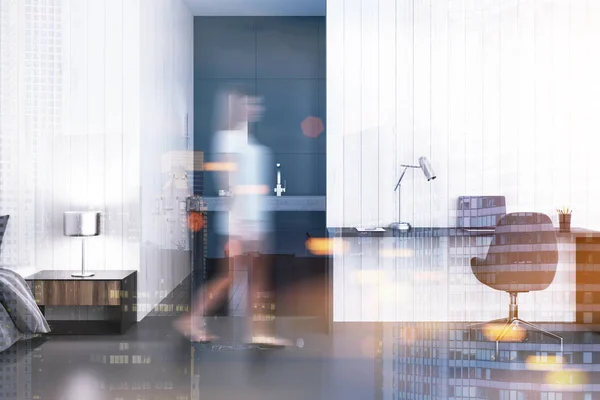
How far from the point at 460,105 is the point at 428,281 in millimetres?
1076

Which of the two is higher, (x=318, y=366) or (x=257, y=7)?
(x=257, y=7)

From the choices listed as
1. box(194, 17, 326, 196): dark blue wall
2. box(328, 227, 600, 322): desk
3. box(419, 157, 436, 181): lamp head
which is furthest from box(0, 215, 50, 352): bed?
box(194, 17, 326, 196): dark blue wall

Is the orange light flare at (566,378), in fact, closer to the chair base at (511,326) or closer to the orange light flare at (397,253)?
the chair base at (511,326)

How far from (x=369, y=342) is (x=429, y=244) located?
731mm

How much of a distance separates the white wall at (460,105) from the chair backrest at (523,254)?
0.70 ft

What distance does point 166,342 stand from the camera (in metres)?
3.33

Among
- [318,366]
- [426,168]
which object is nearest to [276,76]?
[426,168]

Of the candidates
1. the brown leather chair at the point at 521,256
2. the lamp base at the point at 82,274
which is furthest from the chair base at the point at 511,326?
the lamp base at the point at 82,274

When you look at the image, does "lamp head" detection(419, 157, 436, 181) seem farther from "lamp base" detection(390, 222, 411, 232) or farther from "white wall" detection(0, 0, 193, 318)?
"white wall" detection(0, 0, 193, 318)

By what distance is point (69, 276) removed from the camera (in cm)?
365

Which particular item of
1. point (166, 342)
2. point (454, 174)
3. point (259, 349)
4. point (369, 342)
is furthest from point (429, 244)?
point (166, 342)

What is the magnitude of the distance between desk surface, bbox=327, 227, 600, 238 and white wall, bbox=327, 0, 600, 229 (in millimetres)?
52

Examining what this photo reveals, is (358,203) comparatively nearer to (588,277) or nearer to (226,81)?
(588,277)

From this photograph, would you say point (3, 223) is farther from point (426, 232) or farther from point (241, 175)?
point (241, 175)
